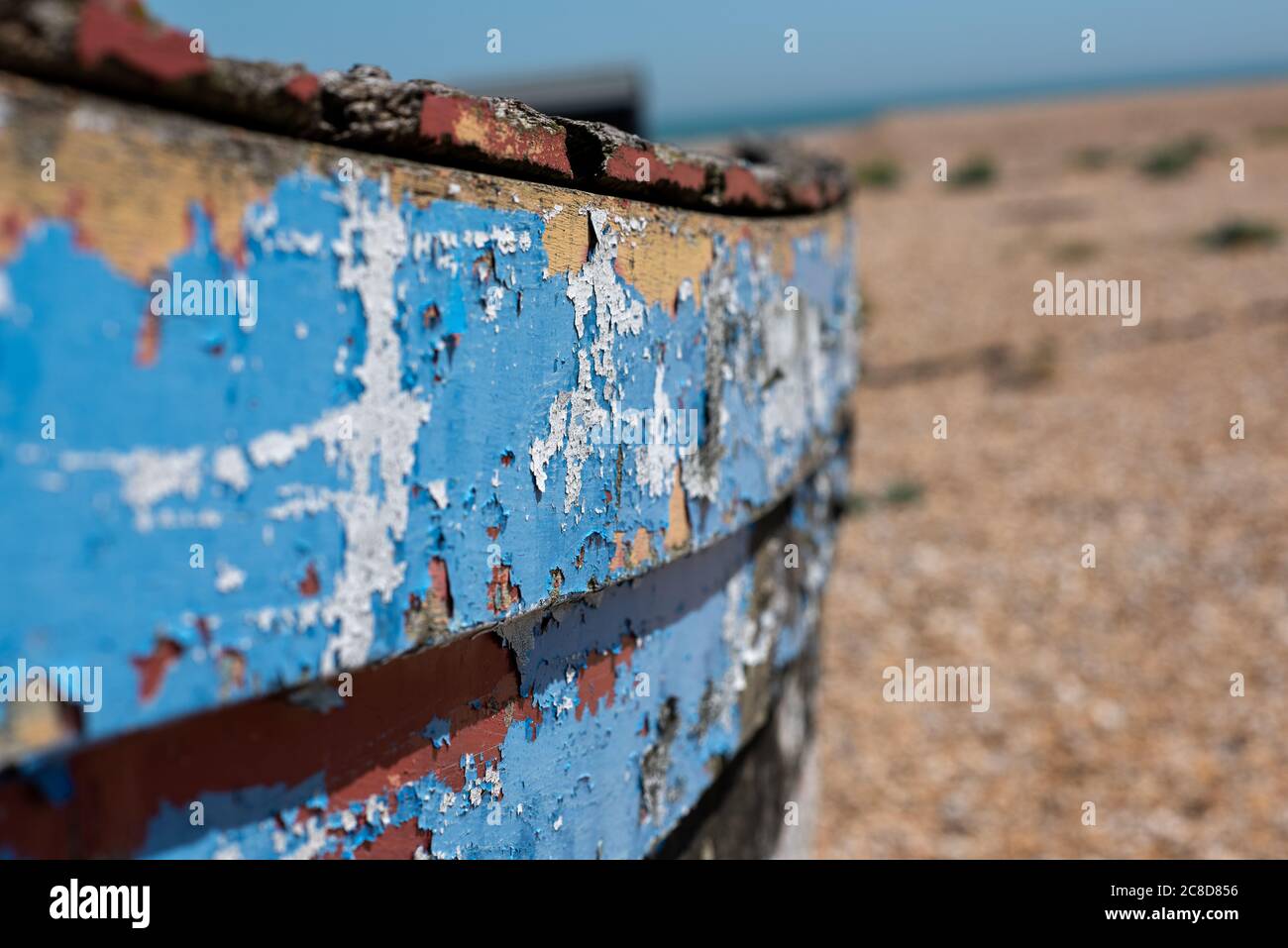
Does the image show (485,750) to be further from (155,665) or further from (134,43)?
(134,43)

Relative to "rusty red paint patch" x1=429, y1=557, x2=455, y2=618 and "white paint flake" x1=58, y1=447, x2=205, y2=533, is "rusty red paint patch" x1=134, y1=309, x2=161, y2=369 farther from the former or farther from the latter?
"rusty red paint patch" x1=429, y1=557, x2=455, y2=618

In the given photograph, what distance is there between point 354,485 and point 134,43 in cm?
28

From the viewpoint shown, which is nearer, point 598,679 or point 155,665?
point 155,665

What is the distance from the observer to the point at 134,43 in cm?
55

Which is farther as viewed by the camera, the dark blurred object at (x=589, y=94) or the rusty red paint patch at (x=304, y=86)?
the dark blurred object at (x=589, y=94)

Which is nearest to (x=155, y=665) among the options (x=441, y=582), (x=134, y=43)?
(x=441, y=582)

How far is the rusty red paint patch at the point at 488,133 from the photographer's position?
0.71m

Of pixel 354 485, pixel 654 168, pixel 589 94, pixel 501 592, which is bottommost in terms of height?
pixel 501 592

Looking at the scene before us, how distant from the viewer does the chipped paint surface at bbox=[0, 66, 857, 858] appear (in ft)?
1.79

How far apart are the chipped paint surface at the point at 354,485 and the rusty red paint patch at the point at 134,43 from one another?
0.09ft

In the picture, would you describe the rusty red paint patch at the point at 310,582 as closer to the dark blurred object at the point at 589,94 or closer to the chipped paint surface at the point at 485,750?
the chipped paint surface at the point at 485,750

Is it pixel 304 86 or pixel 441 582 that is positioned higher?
pixel 304 86

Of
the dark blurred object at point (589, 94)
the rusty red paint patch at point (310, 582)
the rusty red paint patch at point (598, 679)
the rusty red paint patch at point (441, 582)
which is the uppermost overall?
the dark blurred object at point (589, 94)

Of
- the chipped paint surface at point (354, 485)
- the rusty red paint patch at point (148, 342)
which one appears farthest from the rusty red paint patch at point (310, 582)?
the rusty red paint patch at point (148, 342)
